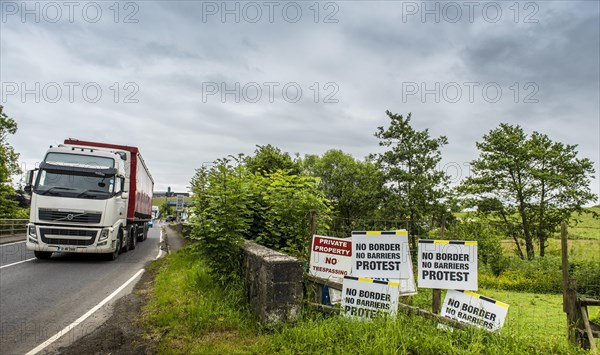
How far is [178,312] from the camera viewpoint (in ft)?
19.1

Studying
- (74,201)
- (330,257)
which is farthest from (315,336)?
(74,201)

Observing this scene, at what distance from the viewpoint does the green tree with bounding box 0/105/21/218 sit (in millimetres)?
27000

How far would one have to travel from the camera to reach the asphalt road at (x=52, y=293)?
18.4ft

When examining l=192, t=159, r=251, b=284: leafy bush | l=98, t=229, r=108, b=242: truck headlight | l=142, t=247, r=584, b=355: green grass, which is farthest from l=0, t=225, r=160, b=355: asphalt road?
l=192, t=159, r=251, b=284: leafy bush

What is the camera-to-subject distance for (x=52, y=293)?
8.16m

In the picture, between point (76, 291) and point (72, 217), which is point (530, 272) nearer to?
→ point (76, 291)

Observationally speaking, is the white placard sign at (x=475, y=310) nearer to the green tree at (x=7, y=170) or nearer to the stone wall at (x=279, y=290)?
the stone wall at (x=279, y=290)

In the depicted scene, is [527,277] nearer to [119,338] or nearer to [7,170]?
[119,338]

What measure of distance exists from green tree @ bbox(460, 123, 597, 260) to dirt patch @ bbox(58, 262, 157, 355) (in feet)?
95.5

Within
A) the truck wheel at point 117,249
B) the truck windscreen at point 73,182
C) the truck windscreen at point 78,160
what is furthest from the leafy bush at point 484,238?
the truck wheel at point 117,249

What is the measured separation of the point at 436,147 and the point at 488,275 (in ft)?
77.0

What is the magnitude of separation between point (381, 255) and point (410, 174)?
30.2 m

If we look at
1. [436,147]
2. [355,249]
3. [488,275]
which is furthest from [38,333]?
[436,147]

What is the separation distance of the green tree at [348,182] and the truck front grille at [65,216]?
893 inches
